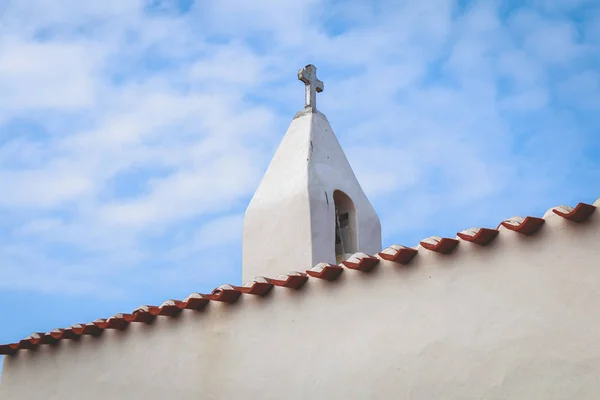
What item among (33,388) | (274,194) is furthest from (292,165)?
(33,388)

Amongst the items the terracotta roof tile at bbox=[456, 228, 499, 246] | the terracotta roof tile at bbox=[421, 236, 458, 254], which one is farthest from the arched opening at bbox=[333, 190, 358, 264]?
the terracotta roof tile at bbox=[456, 228, 499, 246]

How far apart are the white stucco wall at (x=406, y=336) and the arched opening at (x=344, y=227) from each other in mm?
2641

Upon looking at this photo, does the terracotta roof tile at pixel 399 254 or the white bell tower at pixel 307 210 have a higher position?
the white bell tower at pixel 307 210

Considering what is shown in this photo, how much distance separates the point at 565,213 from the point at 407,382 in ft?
6.24

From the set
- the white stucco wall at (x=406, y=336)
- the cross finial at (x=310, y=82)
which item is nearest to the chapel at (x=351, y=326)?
the white stucco wall at (x=406, y=336)

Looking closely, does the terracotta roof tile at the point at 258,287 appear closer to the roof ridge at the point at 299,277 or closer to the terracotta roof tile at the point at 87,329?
the roof ridge at the point at 299,277

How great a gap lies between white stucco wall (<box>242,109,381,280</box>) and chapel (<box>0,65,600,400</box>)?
0.02 metres

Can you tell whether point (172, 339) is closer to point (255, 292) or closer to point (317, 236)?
point (255, 292)

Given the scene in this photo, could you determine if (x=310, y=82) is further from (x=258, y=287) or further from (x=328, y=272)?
(x=328, y=272)

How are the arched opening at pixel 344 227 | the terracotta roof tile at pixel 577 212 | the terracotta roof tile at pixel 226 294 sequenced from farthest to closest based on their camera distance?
1. the arched opening at pixel 344 227
2. the terracotta roof tile at pixel 226 294
3. the terracotta roof tile at pixel 577 212

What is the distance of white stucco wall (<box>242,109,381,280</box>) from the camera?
9320 millimetres

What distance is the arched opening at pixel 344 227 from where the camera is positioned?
9.89 m

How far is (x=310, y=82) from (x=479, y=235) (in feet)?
18.3

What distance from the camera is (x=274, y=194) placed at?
9.89 metres
